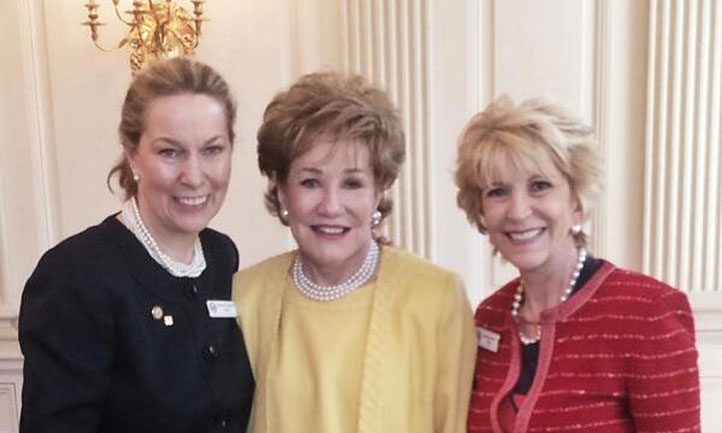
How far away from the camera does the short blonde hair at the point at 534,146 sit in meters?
1.67

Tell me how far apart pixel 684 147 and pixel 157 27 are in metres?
2.20

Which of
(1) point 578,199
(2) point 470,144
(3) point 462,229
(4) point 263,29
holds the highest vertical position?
(4) point 263,29

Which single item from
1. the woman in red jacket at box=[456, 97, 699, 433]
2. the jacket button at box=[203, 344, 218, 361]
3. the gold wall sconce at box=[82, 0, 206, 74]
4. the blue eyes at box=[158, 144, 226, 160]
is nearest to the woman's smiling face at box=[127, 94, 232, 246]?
the blue eyes at box=[158, 144, 226, 160]

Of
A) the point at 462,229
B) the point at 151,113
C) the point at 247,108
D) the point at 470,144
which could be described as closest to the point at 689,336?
the point at 470,144

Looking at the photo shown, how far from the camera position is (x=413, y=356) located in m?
1.88

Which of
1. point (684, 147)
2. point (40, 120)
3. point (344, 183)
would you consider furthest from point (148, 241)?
point (684, 147)

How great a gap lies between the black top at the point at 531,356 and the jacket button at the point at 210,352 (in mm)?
659

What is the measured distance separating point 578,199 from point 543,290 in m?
0.21

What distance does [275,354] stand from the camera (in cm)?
194

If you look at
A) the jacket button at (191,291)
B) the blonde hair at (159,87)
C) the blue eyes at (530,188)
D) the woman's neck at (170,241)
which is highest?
the blonde hair at (159,87)

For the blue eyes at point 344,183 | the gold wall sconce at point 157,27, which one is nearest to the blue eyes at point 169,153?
the blue eyes at point 344,183

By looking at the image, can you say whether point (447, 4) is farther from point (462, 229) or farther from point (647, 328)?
point (647, 328)

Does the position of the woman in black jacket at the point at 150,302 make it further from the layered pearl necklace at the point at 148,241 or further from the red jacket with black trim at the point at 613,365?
the red jacket with black trim at the point at 613,365

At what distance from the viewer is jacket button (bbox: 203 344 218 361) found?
183cm
